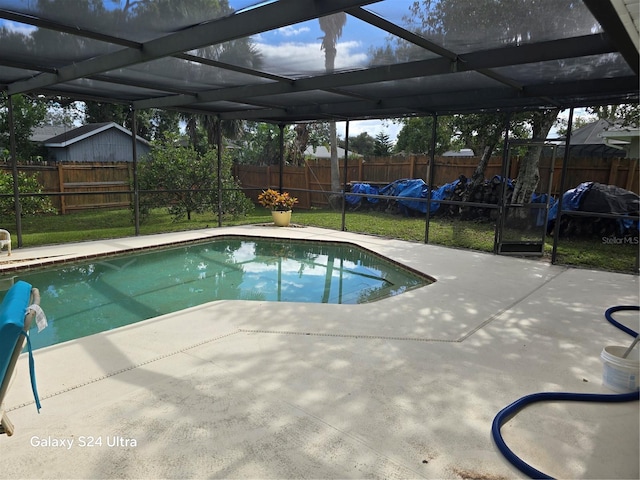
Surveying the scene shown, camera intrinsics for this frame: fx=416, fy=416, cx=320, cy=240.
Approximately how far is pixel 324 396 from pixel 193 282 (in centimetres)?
348

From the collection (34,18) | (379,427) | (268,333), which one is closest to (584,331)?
(379,427)

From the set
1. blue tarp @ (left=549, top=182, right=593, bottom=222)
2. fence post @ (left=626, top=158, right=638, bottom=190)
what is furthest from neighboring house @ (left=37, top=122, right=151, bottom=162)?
fence post @ (left=626, top=158, right=638, bottom=190)

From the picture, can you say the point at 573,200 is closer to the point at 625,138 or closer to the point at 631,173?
the point at 631,173

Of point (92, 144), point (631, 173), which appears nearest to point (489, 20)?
point (631, 173)

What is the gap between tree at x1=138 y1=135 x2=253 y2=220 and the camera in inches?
376

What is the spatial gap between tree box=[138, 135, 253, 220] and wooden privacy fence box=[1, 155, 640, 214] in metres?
0.84

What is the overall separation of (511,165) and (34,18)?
9811mm

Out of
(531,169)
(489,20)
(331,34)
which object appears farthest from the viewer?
(531,169)

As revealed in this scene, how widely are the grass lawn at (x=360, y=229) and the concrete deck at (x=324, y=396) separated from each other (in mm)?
3471

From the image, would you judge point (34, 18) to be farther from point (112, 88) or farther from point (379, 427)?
point (379, 427)

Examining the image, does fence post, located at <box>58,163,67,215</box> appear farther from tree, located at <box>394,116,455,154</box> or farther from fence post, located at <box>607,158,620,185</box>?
fence post, located at <box>607,158,620,185</box>

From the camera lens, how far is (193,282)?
17.9 ft

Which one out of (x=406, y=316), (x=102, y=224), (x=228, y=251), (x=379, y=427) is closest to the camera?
(x=379, y=427)

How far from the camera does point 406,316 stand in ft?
12.6
